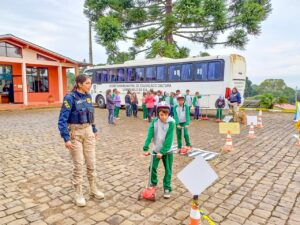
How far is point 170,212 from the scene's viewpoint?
137 inches

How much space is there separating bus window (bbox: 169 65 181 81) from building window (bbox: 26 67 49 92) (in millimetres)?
12128

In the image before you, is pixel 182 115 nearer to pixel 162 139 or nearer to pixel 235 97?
pixel 162 139

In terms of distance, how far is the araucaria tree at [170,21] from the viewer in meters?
18.7

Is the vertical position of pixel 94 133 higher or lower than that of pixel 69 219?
higher

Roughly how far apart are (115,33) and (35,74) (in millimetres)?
7659

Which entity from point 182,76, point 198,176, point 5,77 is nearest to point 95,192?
point 198,176

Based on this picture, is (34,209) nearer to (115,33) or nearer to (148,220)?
(148,220)

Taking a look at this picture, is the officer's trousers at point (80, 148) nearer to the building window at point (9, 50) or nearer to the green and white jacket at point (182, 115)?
the green and white jacket at point (182, 115)

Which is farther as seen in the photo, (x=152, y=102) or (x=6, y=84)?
(x=6, y=84)

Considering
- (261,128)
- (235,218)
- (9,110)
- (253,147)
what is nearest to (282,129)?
(261,128)

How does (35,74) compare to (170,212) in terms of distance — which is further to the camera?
(35,74)

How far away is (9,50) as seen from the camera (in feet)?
56.6

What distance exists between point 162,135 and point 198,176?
1.22 m

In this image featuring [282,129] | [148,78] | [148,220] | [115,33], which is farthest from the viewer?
[115,33]
